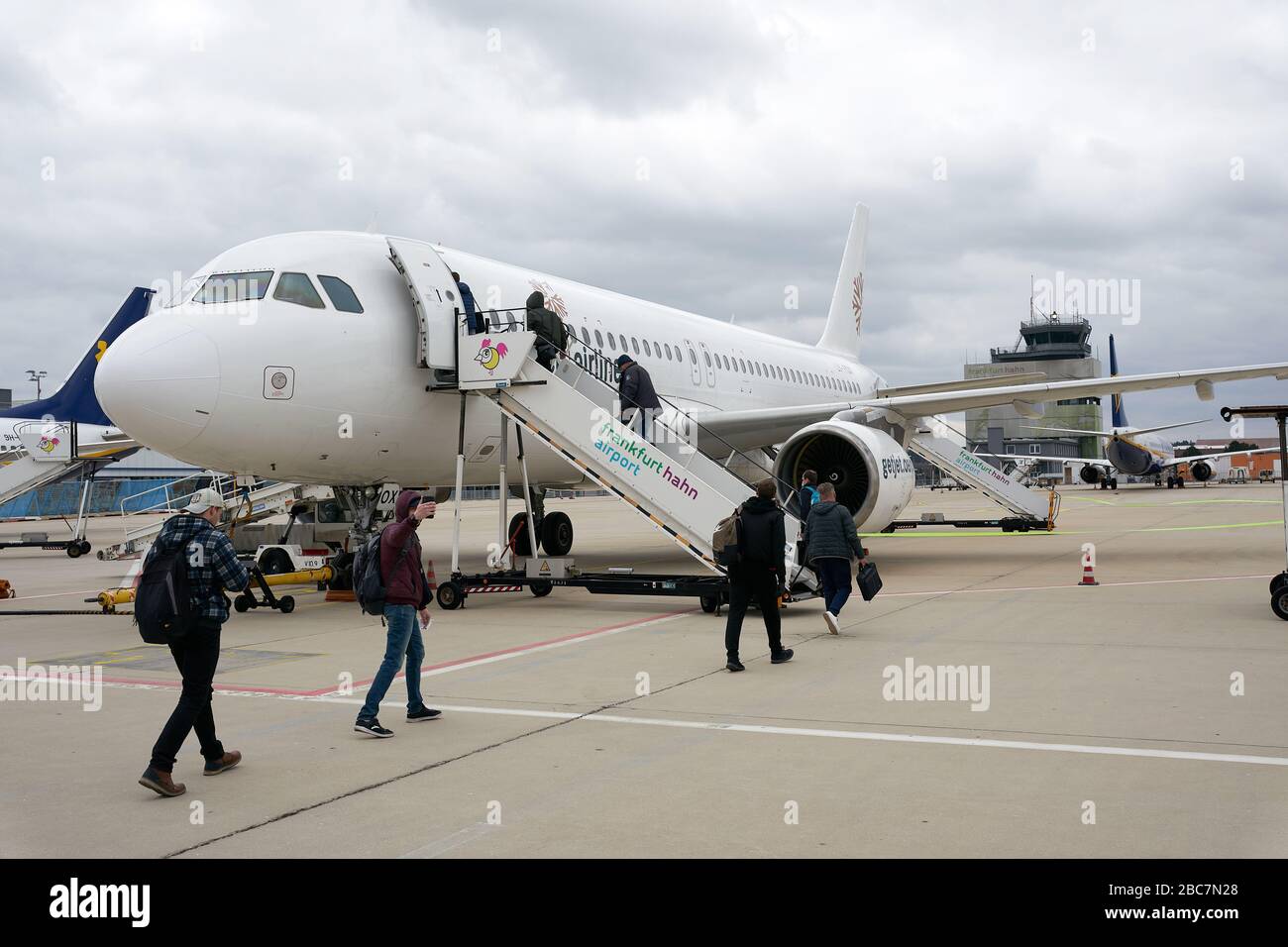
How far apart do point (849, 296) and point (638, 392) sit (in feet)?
56.1

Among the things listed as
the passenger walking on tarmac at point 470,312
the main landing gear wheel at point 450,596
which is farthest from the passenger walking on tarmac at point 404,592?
the passenger walking on tarmac at point 470,312

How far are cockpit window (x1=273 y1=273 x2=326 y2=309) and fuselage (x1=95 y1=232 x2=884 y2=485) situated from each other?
0.02 metres

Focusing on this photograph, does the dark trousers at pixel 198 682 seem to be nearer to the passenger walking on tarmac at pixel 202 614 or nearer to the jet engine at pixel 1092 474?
the passenger walking on tarmac at pixel 202 614

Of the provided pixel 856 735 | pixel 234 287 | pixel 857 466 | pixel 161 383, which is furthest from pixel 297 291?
pixel 856 735

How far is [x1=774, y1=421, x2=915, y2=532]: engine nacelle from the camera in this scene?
14422 millimetres

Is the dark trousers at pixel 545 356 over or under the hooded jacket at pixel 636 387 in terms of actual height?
over

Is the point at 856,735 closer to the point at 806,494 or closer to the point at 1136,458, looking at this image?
the point at 806,494

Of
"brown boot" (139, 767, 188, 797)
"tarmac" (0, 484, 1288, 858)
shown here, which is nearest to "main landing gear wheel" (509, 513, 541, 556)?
"tarmac" (0, 484, 1288, 858)

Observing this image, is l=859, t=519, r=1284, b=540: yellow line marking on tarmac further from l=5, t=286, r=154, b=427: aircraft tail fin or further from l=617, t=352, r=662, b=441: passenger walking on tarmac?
l=5, t=286, r=154, b=427: aircraft tail fin

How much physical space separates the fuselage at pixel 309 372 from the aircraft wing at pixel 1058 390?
4899mm

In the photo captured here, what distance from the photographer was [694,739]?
5977 millimetres

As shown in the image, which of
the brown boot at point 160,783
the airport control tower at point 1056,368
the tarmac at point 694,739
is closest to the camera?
the tarmac at point 694,739

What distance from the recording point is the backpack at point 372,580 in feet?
21.1
